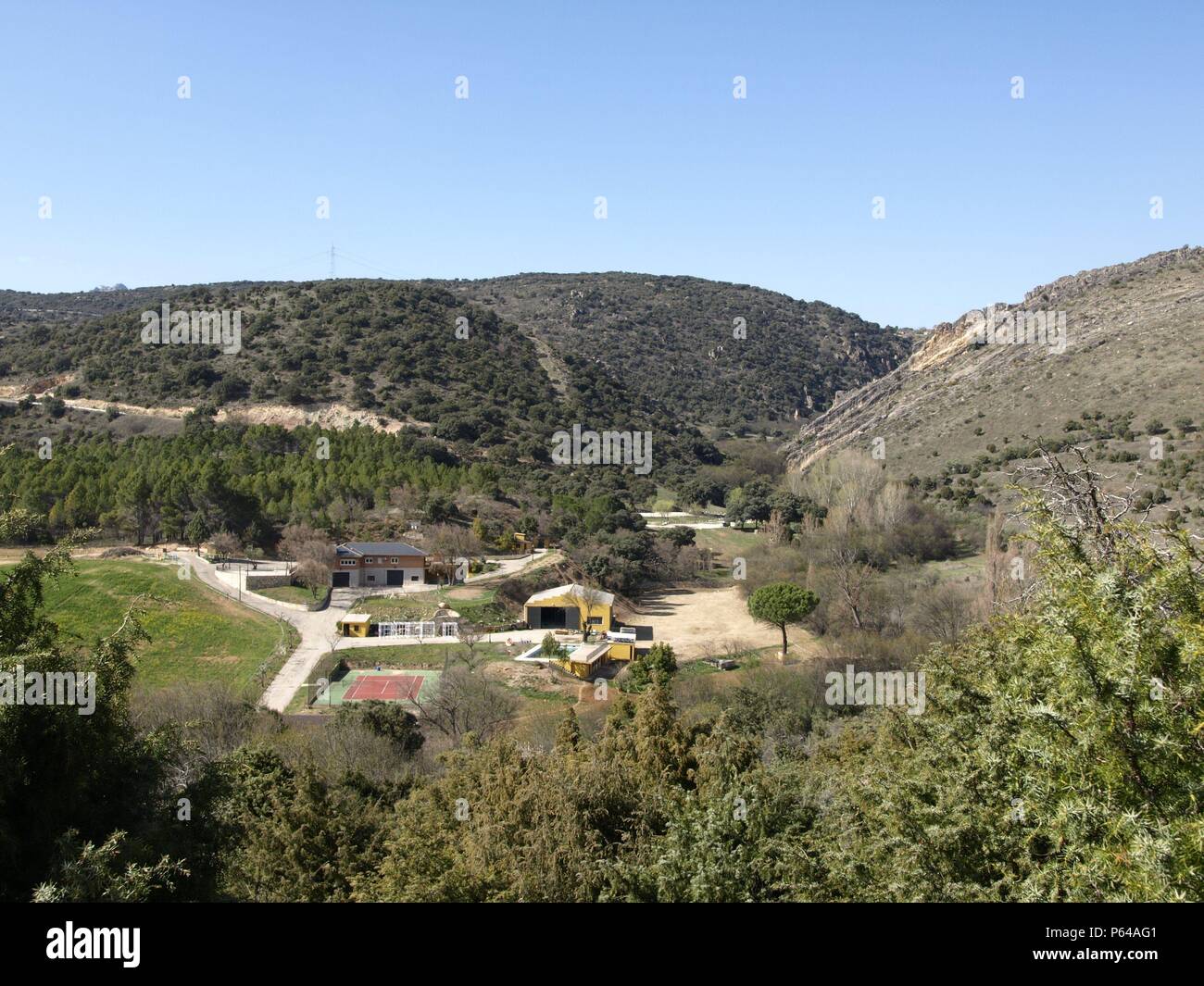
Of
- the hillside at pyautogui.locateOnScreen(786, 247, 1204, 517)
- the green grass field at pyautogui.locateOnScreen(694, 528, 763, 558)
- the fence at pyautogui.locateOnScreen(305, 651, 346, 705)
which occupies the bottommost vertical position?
the fence at pyautogui.locateOnScreen(305, 651, 346, 705)

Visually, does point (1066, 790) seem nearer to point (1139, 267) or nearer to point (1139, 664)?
point (1139, 664)

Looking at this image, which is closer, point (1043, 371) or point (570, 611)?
point (570, 611)

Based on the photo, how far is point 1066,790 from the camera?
5246mm

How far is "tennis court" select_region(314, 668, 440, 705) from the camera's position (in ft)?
89.0

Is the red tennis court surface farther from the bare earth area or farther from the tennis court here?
the bare earth area

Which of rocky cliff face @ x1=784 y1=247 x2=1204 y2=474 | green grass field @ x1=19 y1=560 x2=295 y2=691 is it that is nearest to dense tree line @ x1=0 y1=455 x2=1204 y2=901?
green grass field @ x1=19 y1=560 x2=295 y2=691

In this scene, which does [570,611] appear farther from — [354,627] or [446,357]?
[446,357]

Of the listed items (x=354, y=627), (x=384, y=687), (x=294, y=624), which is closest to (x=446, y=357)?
(x=294, y=624)

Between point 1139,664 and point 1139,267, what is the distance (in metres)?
75.6

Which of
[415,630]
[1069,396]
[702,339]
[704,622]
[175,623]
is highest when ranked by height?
[702,339]

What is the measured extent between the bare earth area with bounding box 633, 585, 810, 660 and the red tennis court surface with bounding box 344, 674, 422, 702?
32.9 feet

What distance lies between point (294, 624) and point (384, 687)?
8097 mm

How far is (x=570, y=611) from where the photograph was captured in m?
37.1
